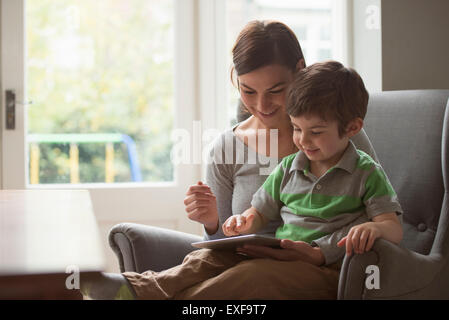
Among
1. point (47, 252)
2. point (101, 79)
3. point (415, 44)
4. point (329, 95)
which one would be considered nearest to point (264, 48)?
point (329, 95)

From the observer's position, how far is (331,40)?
9.11 ft

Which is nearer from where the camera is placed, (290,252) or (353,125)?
(290,252)

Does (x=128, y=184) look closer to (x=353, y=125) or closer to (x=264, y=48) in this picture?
(x=264, y=48)

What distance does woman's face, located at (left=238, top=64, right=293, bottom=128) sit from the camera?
1.47 meters

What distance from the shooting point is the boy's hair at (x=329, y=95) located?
1295 mm

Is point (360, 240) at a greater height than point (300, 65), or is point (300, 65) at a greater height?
point (300, 65)

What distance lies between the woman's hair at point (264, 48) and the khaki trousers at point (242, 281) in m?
0.55

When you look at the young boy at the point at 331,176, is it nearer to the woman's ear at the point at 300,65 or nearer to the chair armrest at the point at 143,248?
the woman's ear at the point at 300,65

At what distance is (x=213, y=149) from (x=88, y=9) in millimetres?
1388

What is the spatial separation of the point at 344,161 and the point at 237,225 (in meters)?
0.30

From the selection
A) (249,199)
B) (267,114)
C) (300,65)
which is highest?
(300,65)

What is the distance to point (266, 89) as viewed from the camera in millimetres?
1484
